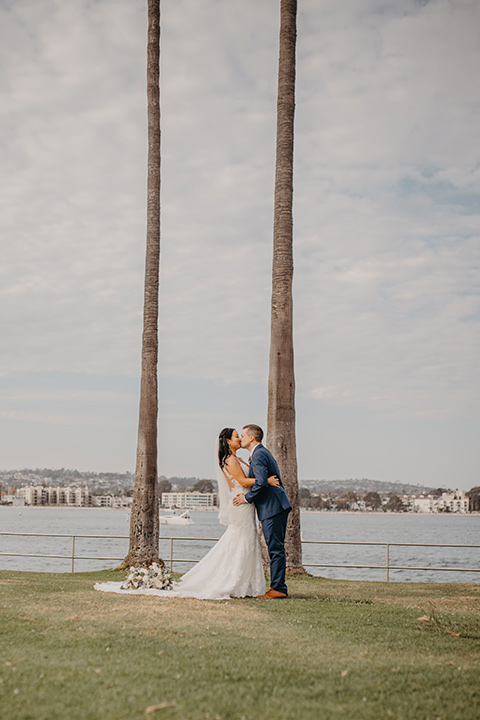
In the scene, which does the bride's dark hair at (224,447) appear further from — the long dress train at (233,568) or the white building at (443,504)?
the white building at (443,504)

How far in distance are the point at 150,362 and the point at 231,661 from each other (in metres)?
12.1

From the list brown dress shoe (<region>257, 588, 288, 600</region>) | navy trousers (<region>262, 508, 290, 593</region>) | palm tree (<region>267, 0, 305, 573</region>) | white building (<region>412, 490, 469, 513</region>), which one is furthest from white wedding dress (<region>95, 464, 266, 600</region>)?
white building (<region>412, 490, 469, 513</region>)

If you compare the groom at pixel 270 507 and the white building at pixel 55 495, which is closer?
the groom at pixel 270 507

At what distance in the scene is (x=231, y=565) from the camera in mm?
9070

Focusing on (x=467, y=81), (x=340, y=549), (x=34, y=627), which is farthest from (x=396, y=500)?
(x=34, y=627)

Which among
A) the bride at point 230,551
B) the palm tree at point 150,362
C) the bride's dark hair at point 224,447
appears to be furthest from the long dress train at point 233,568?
the palm tree at point 150,362

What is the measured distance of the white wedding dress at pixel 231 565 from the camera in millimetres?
8922

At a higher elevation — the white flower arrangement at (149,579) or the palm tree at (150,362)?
the palm tree at (150,362)

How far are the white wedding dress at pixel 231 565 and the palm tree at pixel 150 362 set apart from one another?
649 centimetres

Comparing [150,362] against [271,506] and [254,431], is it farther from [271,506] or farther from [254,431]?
[271,506]

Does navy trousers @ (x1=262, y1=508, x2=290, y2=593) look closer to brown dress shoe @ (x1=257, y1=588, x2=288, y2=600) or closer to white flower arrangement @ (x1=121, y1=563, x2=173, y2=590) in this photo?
brown dress shoe @ (x1=257, y1=588, x2=288, y2=600)

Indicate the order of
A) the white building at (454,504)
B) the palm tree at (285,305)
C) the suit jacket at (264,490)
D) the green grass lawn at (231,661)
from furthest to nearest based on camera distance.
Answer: the white building at (454,504), the palm tree at (285,305), the suit jacket at (264,490), the green grass lawn at (231,661)

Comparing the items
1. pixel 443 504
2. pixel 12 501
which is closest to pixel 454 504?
pixel 443 504

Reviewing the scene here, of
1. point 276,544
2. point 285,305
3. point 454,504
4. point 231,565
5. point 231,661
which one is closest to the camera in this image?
point 231,661
